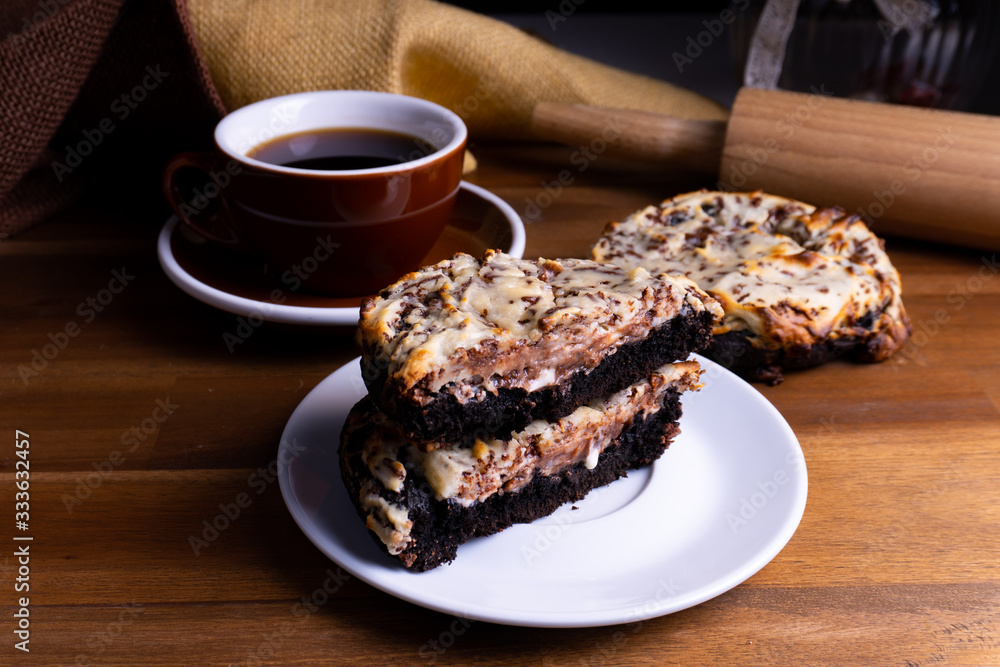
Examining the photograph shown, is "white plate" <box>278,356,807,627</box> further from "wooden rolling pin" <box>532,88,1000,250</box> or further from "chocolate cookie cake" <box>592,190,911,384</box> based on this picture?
"wooden rolling pin" <box>532,88,1000,250</box>

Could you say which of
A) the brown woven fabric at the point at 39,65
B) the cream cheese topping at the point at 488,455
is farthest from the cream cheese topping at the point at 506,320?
the brown woven fabric at the point at 39,65

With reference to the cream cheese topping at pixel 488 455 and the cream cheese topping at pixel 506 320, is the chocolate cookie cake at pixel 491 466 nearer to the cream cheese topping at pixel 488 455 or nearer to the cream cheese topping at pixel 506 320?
the cream cheese topping at pixel 488 455

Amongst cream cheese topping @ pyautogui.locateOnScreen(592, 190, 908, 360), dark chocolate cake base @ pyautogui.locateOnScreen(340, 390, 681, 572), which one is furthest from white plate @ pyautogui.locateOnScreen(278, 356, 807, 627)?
cream cheese topping @ pyautogui.locateOnScreen(592, 190, 908, 360)

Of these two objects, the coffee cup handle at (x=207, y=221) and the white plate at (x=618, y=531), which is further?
the coffee cup handle at (x=207, y=221)

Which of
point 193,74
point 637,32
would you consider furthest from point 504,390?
point 637,32

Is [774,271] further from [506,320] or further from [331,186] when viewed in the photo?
[331,186]

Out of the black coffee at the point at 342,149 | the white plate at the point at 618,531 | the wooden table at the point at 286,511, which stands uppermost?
the black coffee at the point at 342,149

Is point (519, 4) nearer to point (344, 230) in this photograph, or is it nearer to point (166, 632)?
point (344, 230)
